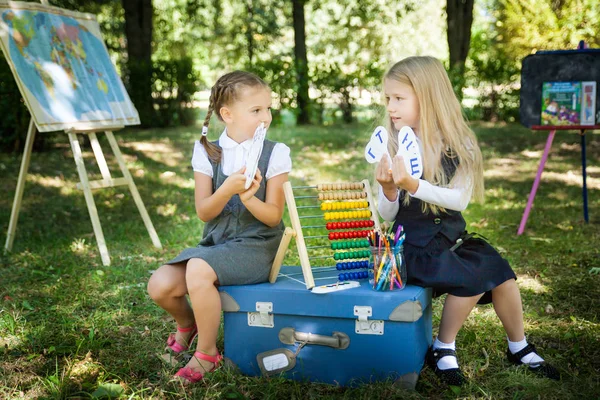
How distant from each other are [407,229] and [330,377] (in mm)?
711

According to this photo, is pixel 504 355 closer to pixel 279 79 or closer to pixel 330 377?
pixel 330 377

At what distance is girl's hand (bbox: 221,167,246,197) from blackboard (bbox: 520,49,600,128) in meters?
3.37

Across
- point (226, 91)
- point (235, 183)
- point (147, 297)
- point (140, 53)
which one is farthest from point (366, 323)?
point (140, 53)

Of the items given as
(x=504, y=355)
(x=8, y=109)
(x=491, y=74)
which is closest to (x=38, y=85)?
(x=504, y=355)

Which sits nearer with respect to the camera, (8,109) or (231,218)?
(231,218)

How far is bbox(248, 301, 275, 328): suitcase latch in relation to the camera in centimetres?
262

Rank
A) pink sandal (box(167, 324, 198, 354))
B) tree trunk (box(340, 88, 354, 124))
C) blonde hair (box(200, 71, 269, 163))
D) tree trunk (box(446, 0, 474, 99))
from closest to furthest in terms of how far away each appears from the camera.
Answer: blonde hair (box(200, 71, 269, 163)) < pink sandal (box(167, 324, 198, 354)) < tree trunk (box(446, 0, 474, 99)) < tree trunk (box(340, 88, 354, 124))

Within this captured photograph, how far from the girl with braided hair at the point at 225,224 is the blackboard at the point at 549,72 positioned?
3.08 meters

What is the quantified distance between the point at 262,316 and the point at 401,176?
0.83 meters

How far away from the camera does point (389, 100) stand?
2.76 m

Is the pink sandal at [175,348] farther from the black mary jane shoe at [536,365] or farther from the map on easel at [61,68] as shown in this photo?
the map on easel at [61,68]

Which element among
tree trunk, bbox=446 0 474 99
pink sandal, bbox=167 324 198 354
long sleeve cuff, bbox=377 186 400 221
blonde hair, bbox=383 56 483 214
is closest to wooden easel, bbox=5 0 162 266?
pink sandal, bbox=167 324 198 354

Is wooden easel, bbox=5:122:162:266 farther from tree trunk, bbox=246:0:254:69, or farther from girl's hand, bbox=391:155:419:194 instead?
tree trunk, bbox=246:0:254:69

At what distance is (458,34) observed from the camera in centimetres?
1266
